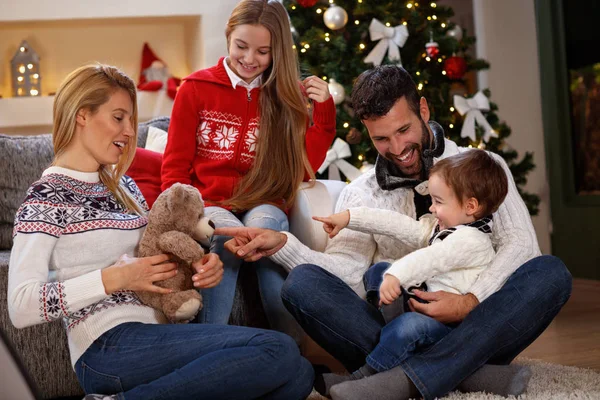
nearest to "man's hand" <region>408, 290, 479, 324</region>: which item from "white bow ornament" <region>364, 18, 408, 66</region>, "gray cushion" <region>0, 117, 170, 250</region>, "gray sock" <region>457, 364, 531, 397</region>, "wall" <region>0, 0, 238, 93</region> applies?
"gray sock" <region>457, 364, 531, 397</region>

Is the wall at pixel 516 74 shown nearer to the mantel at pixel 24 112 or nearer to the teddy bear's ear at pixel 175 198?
the mantel at pixel 24 112

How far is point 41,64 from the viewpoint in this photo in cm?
447

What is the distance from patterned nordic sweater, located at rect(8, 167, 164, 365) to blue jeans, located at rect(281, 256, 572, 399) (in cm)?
36

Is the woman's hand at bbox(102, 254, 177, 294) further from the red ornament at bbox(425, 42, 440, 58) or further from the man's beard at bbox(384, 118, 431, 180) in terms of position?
the red ornament at bbox(425, 42, 440, 58)

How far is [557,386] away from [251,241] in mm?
813

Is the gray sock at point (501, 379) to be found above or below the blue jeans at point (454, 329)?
below

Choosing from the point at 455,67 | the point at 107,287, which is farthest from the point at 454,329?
the point at 455,67

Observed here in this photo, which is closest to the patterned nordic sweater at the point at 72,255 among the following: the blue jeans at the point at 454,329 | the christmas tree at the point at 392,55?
the blue jeans at the point at 454,329

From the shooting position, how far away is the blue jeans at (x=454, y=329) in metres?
1.59

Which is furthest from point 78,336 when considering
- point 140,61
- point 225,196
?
point 140,61

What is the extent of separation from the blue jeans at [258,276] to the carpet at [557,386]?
0.22 metres

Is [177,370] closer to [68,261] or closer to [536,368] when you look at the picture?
[68,261]

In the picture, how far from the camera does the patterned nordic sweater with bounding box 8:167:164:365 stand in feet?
4.60

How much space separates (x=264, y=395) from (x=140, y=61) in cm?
342
